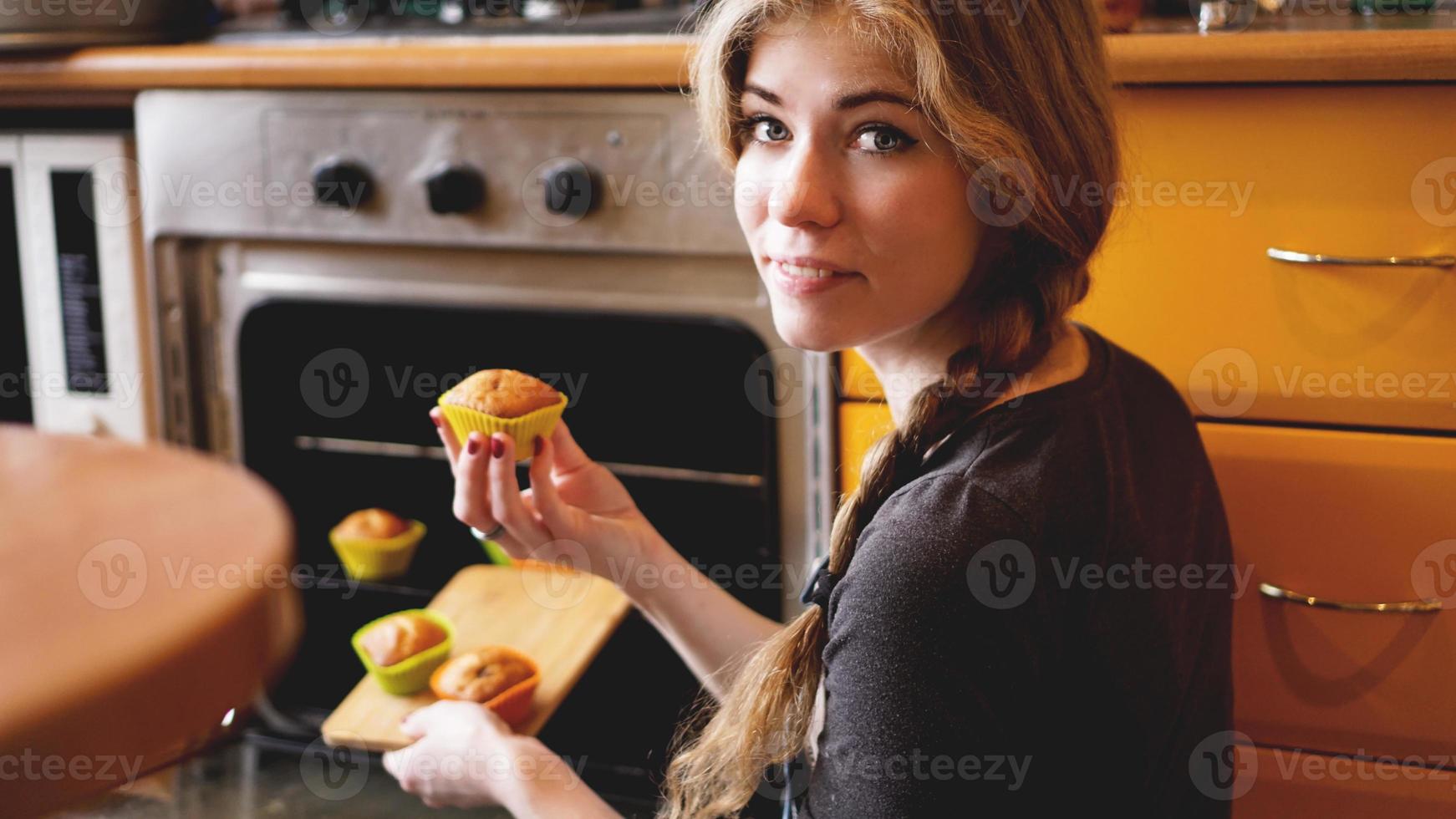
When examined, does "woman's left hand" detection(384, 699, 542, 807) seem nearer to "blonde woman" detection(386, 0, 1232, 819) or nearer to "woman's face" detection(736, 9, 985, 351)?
"blonde woman" detection(386, 0, 1232, 819)

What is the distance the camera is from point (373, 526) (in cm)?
163

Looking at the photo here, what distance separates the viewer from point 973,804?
766mm

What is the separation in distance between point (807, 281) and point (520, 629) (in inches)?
28.8

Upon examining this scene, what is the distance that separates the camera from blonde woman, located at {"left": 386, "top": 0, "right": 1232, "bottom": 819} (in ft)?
2.55

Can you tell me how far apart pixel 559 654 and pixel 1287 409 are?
0.78 m

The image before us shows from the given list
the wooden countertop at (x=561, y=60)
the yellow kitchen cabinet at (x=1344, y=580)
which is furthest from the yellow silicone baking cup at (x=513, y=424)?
the yellow kitchen cabinet at (x=1344, y=580)

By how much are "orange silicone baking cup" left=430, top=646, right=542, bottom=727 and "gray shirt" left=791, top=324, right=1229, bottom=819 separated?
432mm

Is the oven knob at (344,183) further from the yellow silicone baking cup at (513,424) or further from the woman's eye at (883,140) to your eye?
the woman's eye at (883,140)

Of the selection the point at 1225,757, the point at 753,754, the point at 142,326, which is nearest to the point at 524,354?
the point at 142,326

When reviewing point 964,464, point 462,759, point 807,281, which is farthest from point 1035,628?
point 462,759

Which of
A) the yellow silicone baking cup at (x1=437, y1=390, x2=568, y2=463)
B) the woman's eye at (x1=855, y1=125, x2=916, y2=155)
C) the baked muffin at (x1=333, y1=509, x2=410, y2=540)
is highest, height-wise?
the woman's eye at (x1=855, y1=125, x2=916, y2=155)

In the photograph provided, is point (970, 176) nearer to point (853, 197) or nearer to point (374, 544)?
point (853, 197)

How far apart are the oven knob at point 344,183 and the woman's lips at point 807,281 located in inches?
27.2

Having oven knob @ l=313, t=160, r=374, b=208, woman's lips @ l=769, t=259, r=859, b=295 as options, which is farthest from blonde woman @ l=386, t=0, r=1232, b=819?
oven knob @ l=313, t=160, r=374, b=208
